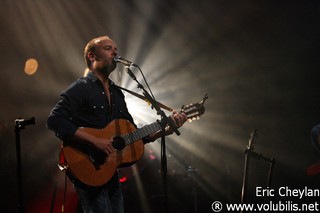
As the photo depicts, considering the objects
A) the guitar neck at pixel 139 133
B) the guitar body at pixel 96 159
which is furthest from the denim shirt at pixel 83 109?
the guitar neck at pixel 139 133

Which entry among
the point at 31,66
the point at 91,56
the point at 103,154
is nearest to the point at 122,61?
the point at 91,56

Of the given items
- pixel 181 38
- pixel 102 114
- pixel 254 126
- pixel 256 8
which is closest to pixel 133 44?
pixel 181 38

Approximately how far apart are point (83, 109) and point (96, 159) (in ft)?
1.54

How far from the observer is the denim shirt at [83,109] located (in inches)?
108

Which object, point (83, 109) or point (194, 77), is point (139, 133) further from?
point (194, 77)

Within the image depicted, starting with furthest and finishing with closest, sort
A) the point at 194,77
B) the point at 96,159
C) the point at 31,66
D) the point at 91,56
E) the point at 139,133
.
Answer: the point at 194,77
the point at 31,66
the point at 91,56
the point at 139,133
the point at 96,159

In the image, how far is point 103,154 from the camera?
284 centimetres

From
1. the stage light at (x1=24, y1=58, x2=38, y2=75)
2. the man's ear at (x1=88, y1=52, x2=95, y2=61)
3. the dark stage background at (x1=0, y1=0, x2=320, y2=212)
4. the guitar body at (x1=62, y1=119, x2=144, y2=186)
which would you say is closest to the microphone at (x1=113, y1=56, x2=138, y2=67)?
the man's ear at (x1=88, y1=52, x2=95, y2=61)

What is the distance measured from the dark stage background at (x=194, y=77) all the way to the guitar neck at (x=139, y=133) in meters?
3.67

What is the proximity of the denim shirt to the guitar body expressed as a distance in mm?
82

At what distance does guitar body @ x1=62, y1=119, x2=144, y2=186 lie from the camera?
2719mm

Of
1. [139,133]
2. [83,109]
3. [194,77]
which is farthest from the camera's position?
[194,77]

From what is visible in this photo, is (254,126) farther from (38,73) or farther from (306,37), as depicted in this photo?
(38,73)

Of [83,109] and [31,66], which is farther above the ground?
[31,66]
